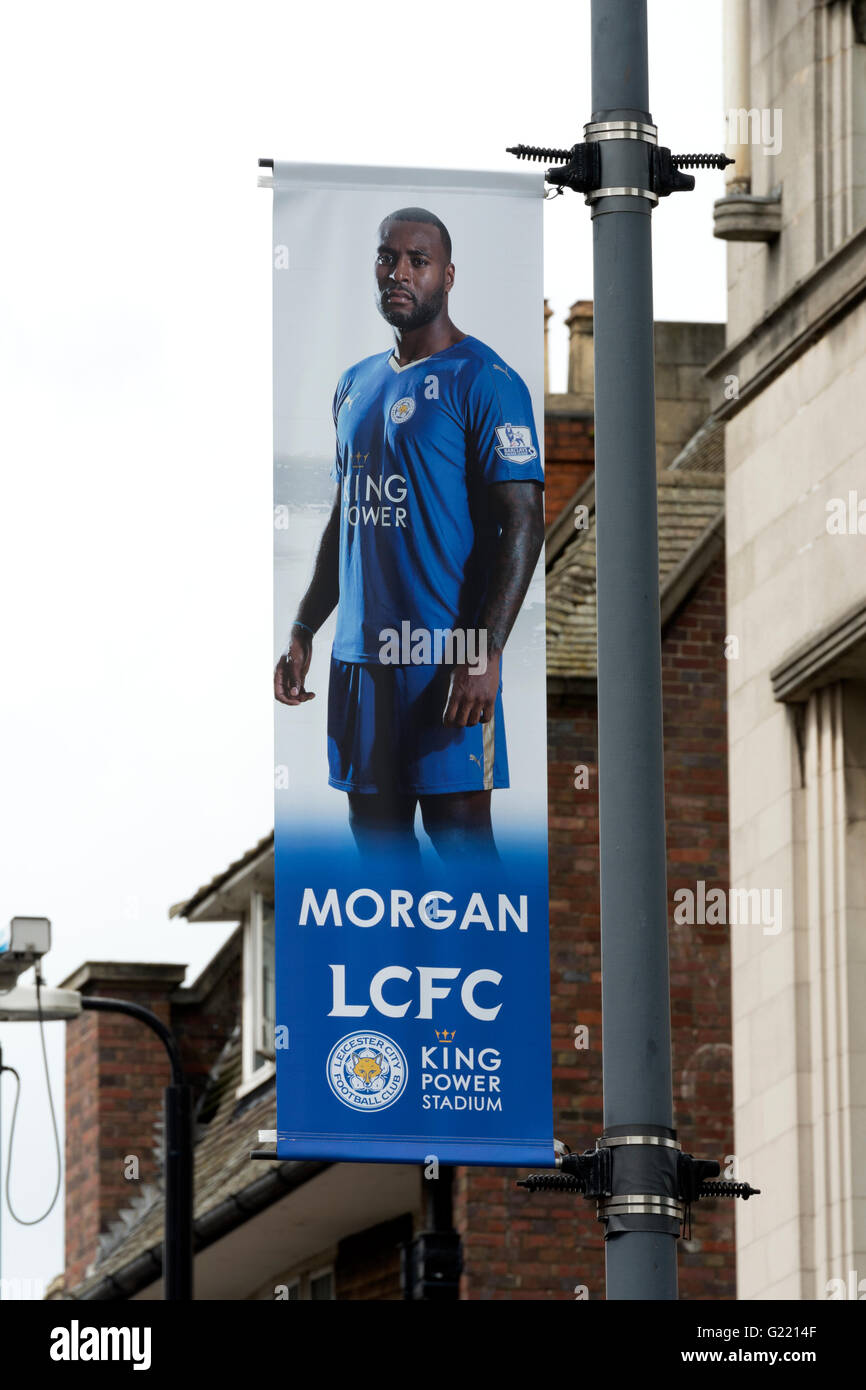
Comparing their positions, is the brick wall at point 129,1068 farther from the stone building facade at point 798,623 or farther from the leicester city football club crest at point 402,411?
the leicester city football club crest at point 402,411

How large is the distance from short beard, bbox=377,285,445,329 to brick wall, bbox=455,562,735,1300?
8993 mm

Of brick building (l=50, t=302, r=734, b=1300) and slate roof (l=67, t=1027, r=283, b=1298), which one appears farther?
slate roof (l=67, t=1027, r=283, b=1298)

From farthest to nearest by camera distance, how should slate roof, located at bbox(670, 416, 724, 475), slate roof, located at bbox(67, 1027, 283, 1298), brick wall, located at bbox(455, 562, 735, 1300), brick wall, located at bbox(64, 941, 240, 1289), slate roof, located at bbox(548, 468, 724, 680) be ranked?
1. brick wall, located at bbox(64, 941, 240, 1289)
2. slate roof, located at bbox(670, 416, 724, 475)
3. slate roof, located at bbox(67, 1027, 283, 1298)
4. slate roof, located at bbox(548, 468, 724, 680)
5. brick wall, located at bbox(455, 562, 735, 1300)

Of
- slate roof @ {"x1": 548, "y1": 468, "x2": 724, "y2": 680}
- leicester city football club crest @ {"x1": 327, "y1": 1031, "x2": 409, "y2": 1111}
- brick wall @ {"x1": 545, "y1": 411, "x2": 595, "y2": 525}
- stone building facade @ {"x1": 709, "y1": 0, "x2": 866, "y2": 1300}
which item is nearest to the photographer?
leicester city football club crest @ {"x1": 327, "y1": 1031, "x2": 409, "y2": 1111}

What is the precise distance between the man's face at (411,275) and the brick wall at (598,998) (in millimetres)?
9006

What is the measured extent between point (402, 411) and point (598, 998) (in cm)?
966

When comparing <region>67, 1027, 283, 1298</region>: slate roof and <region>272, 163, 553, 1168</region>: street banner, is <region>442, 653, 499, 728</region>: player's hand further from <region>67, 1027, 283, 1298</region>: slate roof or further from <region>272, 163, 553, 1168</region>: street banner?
<region>67, 1027, 283, 1298</region>: slate roof

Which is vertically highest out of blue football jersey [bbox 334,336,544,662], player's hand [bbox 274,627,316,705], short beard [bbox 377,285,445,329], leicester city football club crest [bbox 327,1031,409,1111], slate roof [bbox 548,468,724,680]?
slate roof [bbox 548,468,724,680]

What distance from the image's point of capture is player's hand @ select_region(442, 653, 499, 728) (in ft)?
25.5

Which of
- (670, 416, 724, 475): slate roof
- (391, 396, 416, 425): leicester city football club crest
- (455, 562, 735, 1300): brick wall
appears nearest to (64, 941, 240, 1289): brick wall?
(670, 416, 724, 475): slate roof

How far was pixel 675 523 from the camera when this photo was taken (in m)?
19.1

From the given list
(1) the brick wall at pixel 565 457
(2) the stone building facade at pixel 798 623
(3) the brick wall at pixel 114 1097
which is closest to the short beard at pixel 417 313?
(2) the stone building facade at pixel 798 623
